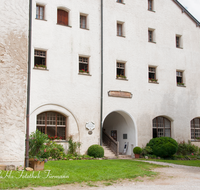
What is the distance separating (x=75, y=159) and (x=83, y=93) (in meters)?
4.66

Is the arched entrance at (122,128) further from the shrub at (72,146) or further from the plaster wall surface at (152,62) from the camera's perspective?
the shrub at (72,146)

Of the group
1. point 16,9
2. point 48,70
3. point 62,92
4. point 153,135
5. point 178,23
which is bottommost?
point 153,135

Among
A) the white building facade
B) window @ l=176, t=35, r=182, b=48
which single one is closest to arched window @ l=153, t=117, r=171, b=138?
the white building facade

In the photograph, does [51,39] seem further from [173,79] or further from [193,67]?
[193,67]

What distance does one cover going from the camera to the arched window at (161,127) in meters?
23.4

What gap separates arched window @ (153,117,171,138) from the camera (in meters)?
23.4

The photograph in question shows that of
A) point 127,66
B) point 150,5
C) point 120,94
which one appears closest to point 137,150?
point 120,94

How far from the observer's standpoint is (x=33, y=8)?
18.8m

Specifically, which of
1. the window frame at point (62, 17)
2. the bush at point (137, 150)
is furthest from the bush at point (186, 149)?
the window frame at point (62, 17)

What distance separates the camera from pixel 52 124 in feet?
62.3

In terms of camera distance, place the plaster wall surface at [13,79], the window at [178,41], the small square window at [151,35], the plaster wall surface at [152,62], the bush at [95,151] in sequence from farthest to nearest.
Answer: the window at [178,41]
the small square window at [151,35]
the plaster wall surface at [152,62]
the bush at [95,151]
the plaster wall surface at [13,79]

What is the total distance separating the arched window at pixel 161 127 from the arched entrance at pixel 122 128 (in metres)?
2.20

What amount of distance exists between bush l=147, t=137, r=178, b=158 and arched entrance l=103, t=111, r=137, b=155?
5.28 feet

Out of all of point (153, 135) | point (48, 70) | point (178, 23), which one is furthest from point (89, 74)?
point (178, 23)
